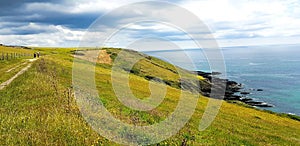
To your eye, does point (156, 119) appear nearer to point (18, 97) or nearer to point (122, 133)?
point (122, 133)

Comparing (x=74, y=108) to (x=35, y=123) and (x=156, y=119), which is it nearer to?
(x=35, y=123)

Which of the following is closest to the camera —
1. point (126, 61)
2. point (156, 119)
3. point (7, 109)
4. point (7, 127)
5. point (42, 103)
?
point (7, 127)

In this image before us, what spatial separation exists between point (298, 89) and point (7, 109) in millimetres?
151020

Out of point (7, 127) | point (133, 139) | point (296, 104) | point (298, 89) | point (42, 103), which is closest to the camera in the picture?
point (7, 127)

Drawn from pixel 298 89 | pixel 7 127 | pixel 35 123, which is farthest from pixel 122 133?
pixel 298 89

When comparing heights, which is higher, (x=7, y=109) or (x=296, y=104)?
(x=7, y=109)

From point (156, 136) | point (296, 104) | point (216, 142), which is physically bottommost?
point (296, 104)

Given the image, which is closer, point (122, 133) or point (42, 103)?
point (122, 133)

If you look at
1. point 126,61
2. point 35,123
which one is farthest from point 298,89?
point 35,123

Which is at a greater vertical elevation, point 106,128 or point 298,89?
point 106,128

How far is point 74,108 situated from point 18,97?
6479 mm

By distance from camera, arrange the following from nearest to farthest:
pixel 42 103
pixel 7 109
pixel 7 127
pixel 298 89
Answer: pixel 7 127 < pixel 7 109 < pixel 42 103 < pixel 298 89

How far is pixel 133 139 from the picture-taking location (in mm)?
13188

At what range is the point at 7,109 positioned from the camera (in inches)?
643
